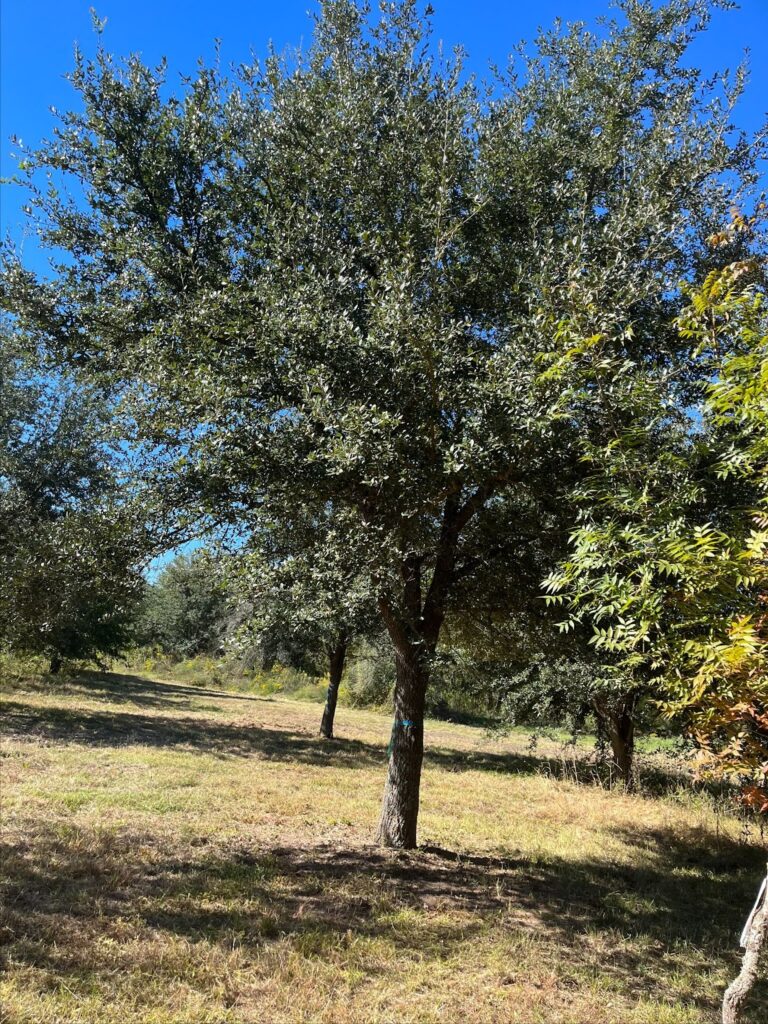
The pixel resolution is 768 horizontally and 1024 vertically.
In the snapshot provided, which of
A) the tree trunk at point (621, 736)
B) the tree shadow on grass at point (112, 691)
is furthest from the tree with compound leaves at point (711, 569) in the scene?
the tree shadow on grass at point (112, 691)

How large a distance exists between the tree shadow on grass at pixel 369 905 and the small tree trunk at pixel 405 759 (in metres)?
0.35

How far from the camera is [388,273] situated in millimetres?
6316

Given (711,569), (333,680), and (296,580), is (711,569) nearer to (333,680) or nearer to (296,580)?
(296,580)

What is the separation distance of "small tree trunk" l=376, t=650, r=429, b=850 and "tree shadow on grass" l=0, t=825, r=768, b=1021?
349 mm

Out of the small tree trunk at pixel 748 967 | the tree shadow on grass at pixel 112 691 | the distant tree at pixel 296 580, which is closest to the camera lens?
the small tree trunk at pixel 748 967

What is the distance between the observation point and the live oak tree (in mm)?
6305

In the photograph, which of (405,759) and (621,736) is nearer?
(405,759)

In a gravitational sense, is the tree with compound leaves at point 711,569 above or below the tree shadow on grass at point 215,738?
above

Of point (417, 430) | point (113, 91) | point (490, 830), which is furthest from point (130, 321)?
point (490, 830)

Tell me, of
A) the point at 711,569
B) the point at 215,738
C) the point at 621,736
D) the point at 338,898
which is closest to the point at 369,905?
the point at 338,898

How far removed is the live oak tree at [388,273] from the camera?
20.7 ft

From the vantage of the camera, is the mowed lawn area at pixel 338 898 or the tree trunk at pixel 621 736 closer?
the mowed lawn area at pixel 338 898

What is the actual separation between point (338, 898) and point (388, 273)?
21.1ft

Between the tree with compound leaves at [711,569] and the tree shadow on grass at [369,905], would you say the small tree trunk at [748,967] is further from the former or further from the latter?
the tree shadow on grass at [369,905]
